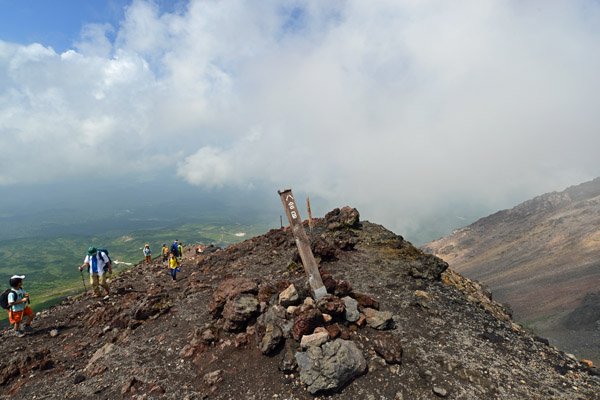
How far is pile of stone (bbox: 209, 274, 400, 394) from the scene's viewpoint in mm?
10398

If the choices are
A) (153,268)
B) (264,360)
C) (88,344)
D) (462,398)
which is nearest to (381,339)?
(462,398)

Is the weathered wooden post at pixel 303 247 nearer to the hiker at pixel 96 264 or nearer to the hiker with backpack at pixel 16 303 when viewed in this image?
the hiker at pixel 96 264

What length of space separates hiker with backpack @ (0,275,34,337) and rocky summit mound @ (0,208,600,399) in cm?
71

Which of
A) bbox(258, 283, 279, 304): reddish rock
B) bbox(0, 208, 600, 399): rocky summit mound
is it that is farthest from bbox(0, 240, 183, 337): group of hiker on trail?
bbox(258, 283, 279, 304): reddish rock

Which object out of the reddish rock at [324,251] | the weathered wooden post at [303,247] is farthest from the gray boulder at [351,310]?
the reddish rock at [324,251]

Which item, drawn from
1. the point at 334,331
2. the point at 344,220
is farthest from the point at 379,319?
the point at 344,220

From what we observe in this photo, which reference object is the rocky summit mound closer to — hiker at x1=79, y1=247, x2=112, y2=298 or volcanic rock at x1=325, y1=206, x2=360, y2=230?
hiker at x1=79, y1=247, x2=112, y2=298

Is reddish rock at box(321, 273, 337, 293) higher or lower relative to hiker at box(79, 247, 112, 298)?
lower

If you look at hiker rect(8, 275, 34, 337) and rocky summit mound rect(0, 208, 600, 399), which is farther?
hiker rect(8, 275, 34, 337)

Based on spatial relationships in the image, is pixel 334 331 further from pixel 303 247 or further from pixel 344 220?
pixel 344 220

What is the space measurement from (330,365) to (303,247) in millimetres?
4574

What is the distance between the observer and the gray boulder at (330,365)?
10.1 meters

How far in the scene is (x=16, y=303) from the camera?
16469 millimetres

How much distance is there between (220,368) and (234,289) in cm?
354
